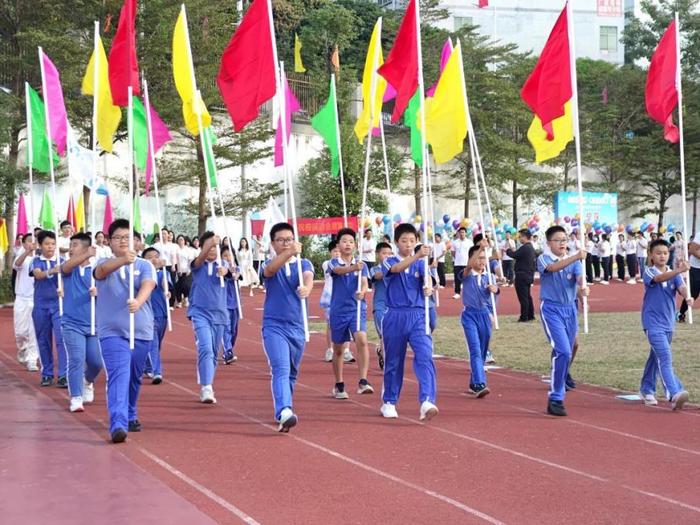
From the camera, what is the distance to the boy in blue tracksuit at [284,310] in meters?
9.09

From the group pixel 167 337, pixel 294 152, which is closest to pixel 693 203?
pixel 294 152

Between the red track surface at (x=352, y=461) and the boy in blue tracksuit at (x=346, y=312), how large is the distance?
29cm

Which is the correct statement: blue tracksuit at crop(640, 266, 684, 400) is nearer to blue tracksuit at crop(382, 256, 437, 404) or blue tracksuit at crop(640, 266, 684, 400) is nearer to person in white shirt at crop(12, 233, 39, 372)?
blue tracksuit at crop(382, 256, 437, 404)

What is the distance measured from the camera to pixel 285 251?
9.13 m

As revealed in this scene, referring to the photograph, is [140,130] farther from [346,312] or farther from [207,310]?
[346,312]

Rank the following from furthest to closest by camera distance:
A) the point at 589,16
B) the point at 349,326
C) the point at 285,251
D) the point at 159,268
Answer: the point at 589,16 → the point at 159,268 → the point at 349,326 → the point at 285,251

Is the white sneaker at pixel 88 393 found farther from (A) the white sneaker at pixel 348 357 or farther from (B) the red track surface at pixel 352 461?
(A) the white sneaker at pixel 348 357

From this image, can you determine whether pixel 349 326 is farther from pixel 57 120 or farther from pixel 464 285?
pixel 57 120

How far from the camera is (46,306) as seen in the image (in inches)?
500

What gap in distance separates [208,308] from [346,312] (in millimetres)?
1475

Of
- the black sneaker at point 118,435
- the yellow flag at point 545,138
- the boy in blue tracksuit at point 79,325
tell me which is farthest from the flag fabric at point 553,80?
the black sneaker at point 118,435

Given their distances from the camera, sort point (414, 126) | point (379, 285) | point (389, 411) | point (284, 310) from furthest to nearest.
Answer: point (414, 126), point (379, 285), point (389, 411), point (284, 310)

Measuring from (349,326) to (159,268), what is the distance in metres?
2.90

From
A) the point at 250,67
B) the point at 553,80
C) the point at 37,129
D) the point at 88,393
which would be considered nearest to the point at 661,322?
the point at 553,80
